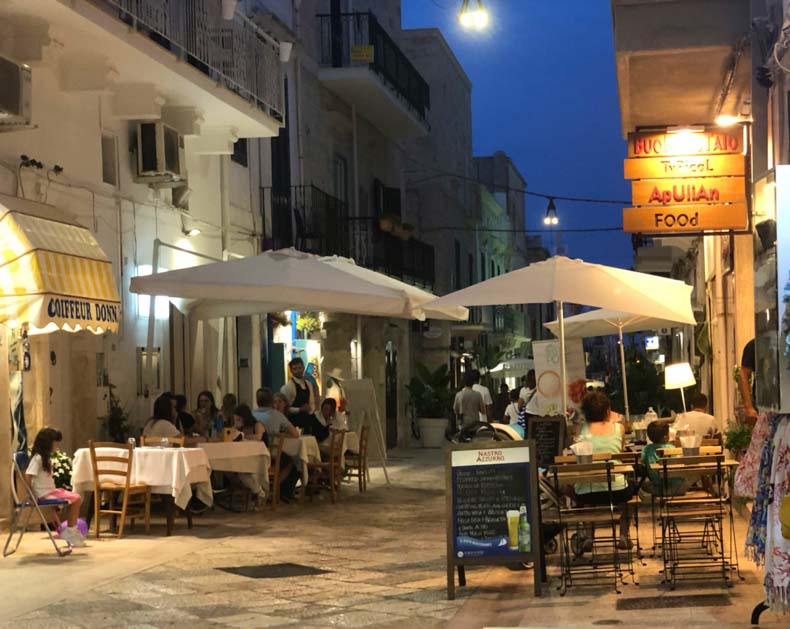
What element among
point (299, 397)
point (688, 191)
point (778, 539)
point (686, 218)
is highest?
point (688, 191)

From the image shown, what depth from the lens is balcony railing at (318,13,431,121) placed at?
24344 mm

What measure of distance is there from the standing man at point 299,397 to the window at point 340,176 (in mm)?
7774

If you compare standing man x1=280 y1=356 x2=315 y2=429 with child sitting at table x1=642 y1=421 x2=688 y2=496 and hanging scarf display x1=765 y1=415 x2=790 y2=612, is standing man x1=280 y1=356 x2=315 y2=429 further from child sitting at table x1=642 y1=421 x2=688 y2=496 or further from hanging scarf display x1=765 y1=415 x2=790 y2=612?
hanging scarf display x1=765 y1=415 x2=790 y2=612

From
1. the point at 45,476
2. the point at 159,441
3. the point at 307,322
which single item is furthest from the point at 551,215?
the point at 45,476

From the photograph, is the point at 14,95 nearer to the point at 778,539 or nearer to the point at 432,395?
the point at 778,539

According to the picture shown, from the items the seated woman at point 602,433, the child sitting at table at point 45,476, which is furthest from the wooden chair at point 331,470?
the seated woman at point 602,433

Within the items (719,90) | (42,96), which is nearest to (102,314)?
(42,96)

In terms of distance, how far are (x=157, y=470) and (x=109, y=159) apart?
14.4 feet

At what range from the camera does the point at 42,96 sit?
13.2 metres

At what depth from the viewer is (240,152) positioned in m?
19.7

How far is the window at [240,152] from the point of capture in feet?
63.6

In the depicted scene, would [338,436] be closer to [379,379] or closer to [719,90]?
[719,90]

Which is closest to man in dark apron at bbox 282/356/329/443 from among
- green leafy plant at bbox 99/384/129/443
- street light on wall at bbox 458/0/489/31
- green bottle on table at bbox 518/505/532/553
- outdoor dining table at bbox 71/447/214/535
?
green leafy plant at bbox 99/384/129/443

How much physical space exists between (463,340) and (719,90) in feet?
96.1
